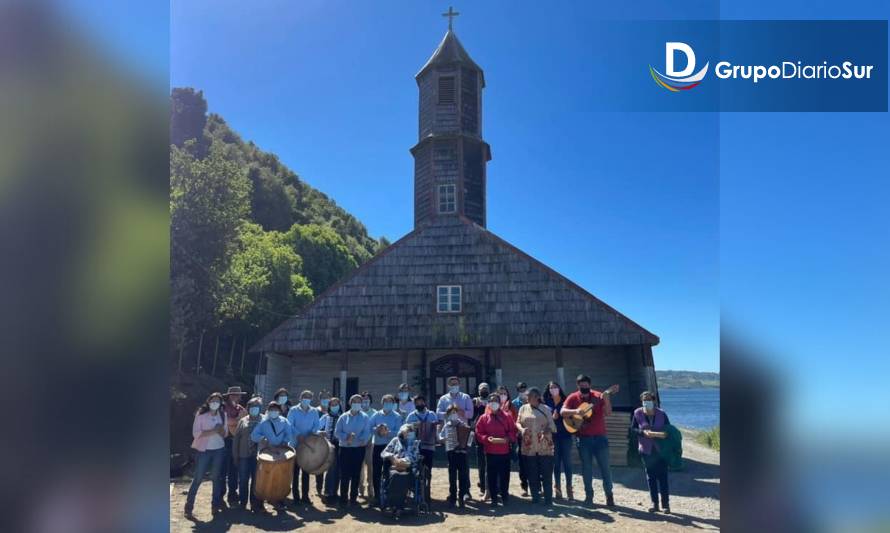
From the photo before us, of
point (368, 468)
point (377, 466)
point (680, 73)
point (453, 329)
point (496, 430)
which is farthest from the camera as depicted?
point (453, 329)

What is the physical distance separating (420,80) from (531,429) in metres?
14.9

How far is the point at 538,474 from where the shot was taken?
778cm

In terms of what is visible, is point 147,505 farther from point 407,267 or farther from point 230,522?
point 407,267

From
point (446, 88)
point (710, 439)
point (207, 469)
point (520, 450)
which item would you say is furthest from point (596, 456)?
point (446, 88)

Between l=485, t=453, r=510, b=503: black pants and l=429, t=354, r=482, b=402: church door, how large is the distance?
7.44 m

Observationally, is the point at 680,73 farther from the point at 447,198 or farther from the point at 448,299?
the point at 447,198

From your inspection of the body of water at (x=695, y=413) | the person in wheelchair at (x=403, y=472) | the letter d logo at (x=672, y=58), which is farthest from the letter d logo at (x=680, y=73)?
the person in wheelchair at (x=403, y=472)

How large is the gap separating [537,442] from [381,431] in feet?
7.21

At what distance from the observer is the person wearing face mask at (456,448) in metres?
7.75

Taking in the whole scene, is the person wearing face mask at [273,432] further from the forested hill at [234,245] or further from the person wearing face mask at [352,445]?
the forested hill at [234,245]

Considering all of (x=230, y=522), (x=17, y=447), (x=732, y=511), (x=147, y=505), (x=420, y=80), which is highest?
(x=420, y=80)

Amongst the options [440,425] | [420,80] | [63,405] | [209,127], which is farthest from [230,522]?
[209,127]

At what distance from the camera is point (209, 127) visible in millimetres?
62125

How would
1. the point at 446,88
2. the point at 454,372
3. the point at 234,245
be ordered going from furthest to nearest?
the point at 234,245 < the point at 446,88 < the point at 454,372
